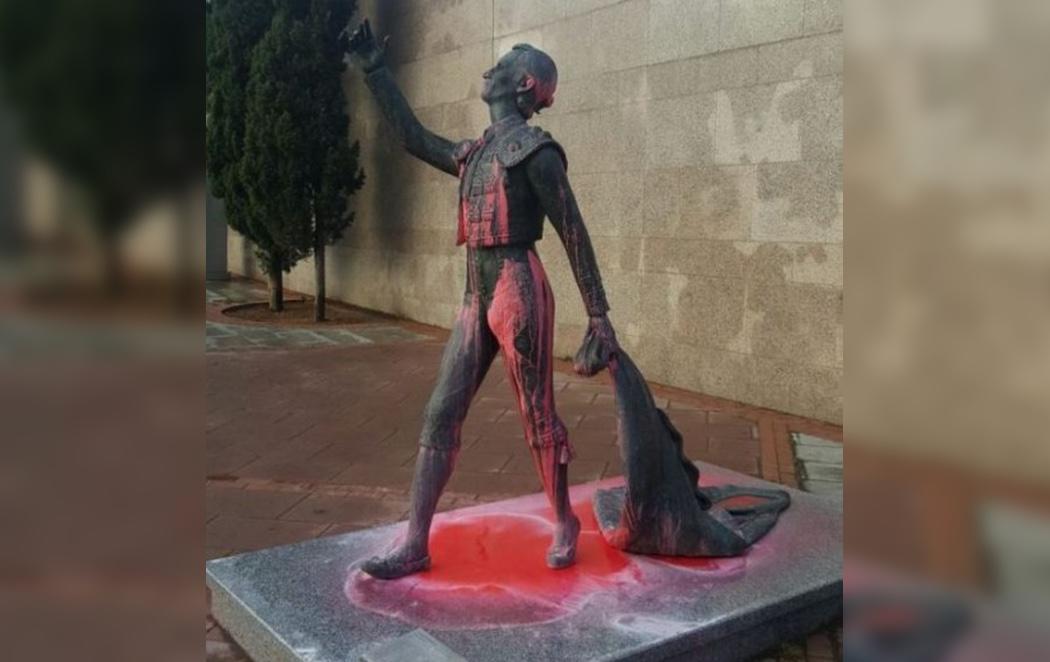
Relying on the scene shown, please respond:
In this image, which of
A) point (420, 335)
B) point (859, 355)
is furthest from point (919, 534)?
point (420, 335)

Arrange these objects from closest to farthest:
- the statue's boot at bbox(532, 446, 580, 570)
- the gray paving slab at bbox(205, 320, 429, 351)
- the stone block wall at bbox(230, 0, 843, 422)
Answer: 1. the statue's boot at bbox(532, 446, 580, 570)
2. the stone block wall at bbox(230, 0, 843, 422)
3. the gray paving slab at bbox(205, 320, 429, 351)

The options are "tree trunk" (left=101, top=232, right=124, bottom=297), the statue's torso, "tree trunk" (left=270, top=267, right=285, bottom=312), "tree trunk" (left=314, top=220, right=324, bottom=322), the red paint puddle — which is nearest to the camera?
"tree trunk" (left=101, top=232, right=124, bottom=297)

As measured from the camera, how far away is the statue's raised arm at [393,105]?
2992 mm

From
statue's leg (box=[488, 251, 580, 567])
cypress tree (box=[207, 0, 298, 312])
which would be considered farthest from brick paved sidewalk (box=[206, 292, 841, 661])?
cypress tree (box=[207, 0, 298, 312])

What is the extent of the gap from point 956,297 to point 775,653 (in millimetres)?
2545

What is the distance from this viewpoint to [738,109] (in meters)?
6.52

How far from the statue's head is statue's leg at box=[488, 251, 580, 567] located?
526 millimetres

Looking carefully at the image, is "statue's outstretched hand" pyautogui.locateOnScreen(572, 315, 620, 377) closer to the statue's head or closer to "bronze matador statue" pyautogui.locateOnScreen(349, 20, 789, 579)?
"bronze matador statue" pyautogui.locateOnScreen(349, 20, 789, 579)

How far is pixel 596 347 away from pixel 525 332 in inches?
9.8

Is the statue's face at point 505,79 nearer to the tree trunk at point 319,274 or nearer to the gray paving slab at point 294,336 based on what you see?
the gray paving slab at point 294,336

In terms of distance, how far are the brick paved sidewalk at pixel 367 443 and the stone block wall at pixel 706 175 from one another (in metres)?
0.43

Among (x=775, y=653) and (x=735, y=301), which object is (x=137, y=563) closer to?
(x=775, y=653)

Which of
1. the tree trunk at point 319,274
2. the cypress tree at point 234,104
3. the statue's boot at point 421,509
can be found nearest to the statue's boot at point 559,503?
the statue's boot at point 421,509

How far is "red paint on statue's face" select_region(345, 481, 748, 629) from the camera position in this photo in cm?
267
